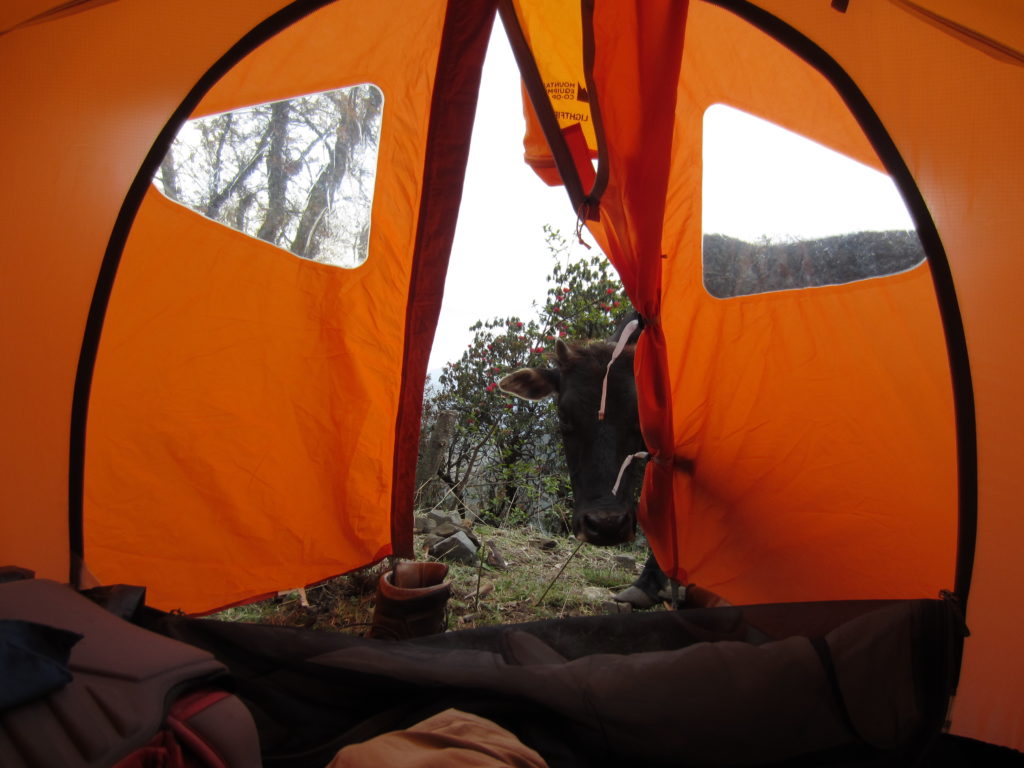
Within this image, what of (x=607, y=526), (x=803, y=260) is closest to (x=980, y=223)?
(x=803, y=260)

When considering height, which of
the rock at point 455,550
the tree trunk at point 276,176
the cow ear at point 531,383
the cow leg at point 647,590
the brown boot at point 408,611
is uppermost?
the tree trunk at point 276,176

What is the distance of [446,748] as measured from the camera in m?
1.27

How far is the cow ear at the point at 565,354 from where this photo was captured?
3670 millimetres

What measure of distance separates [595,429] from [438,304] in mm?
1067

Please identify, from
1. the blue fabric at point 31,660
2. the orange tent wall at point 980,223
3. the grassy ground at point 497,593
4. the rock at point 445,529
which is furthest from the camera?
the rock at point 445,529

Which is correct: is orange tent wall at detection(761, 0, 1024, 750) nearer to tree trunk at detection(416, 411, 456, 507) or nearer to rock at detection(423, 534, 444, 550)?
rock at detection(423, 534, 444, 550)

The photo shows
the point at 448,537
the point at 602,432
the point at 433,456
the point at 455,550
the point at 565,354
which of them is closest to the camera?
the point at 602,432

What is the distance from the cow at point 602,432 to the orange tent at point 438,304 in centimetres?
32

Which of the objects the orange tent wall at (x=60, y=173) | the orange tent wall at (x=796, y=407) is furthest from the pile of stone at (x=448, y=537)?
the orange tent wall at (x=60, y=173)

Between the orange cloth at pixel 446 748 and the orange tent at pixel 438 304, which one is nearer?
the orange cloth at pixel 446 748

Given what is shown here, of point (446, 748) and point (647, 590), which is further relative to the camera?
point (647, 590)

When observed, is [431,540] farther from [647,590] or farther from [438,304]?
[438,304]

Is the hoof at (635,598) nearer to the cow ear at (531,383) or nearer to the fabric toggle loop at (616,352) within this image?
the fabric toggle loop at (616,352)

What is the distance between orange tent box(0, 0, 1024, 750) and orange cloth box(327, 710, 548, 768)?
4.71 ft
